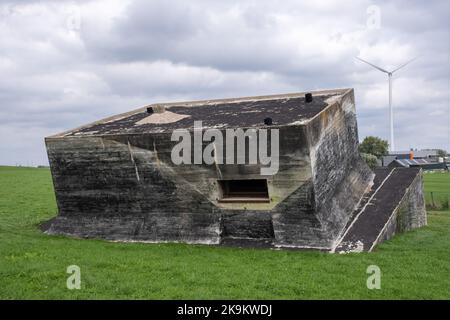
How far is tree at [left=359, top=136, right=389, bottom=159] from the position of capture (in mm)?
62312

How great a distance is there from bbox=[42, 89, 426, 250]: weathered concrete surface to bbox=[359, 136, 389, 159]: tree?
48.3 meters

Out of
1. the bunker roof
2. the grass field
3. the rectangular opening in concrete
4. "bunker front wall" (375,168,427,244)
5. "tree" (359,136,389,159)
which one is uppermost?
"tree" (359,136,389,159)

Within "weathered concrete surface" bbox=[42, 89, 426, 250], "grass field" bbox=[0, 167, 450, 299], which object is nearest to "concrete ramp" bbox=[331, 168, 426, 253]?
"weathered concrete surface" bbox=[42, 89, 426, 250]

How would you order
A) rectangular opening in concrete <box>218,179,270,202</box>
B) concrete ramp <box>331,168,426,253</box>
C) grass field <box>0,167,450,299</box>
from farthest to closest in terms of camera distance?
rectangular opening in concrete <box>218,179,270,202</box> → concrete ramp <box>331,168,426,253</box> → grass field <box>0,167,450,299</box>

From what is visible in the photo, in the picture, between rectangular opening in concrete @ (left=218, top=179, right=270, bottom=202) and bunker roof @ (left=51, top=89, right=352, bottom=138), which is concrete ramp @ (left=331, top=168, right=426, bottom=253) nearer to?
rectangular opening in concrete @ (left=218, top=179, right=270, bottom=202)

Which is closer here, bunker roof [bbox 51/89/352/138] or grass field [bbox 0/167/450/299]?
grass field [bbox 0/167/450/299]

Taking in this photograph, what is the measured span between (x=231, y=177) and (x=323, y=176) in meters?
2.49

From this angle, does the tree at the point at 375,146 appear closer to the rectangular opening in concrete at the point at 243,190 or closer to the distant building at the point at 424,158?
the distant building at the point at 424,158

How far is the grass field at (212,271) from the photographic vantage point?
29.0 ft

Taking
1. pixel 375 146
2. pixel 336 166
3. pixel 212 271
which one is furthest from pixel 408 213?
pixel 375 146

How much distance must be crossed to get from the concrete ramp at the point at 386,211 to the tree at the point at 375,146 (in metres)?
45.2

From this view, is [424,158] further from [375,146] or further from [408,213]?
[408,213]

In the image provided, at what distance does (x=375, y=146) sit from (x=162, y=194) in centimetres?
5308

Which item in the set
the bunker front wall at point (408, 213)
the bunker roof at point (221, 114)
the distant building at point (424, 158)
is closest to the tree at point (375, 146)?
the distant building at point (424, 158)
